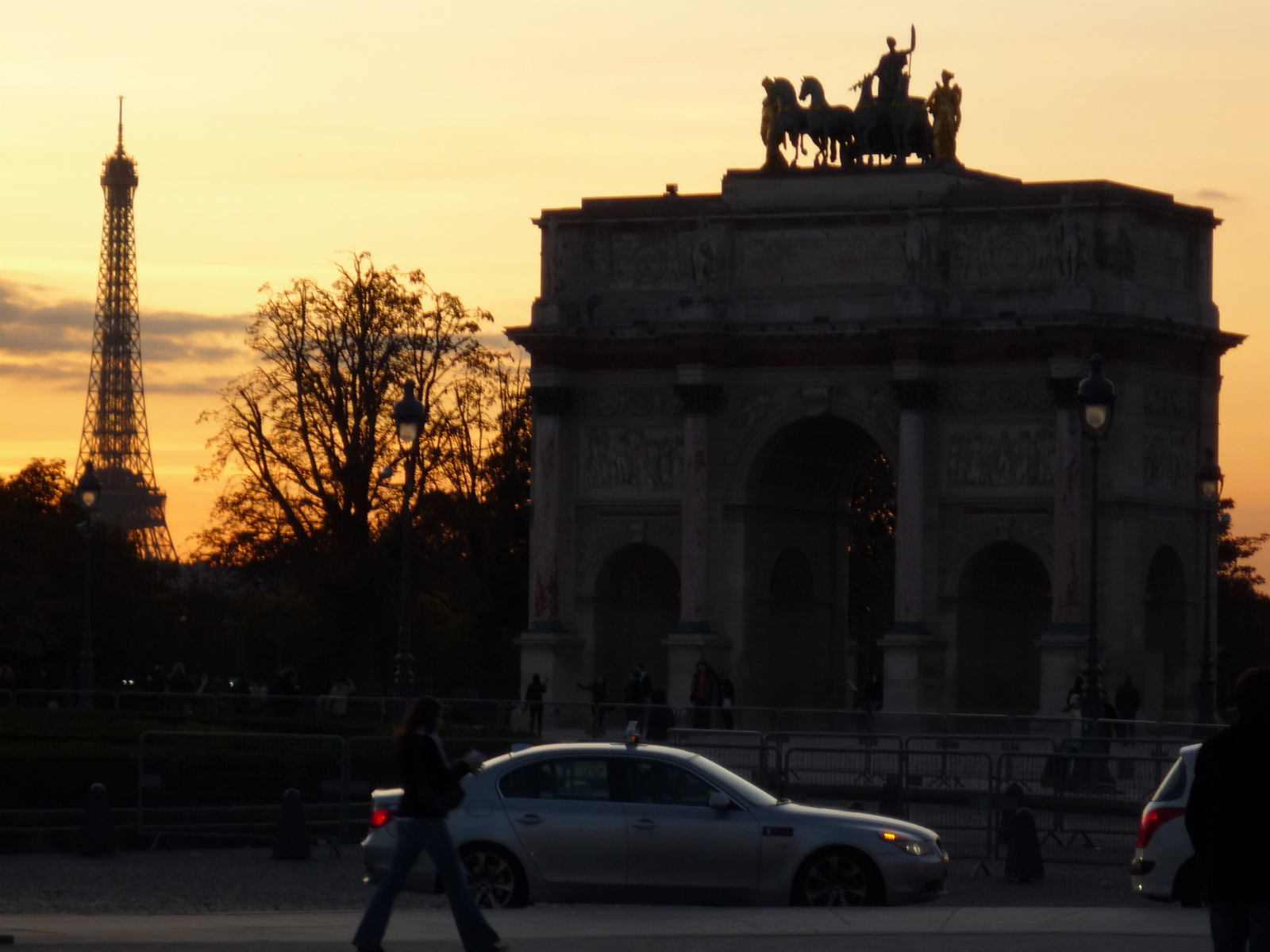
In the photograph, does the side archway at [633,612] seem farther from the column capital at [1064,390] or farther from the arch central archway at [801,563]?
the column capital at [1064,390]

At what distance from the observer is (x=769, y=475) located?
6550cm

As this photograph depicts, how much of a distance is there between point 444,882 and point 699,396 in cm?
4512

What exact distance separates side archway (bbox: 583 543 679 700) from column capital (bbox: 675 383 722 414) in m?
3.69

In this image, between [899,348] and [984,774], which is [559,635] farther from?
[984,774]

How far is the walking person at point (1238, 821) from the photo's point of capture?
14.8m

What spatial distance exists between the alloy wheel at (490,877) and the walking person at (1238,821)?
9.45 m

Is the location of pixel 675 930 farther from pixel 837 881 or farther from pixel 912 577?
pixel 912 577

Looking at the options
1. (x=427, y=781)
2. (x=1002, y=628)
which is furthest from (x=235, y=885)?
(x=1002, y=628)

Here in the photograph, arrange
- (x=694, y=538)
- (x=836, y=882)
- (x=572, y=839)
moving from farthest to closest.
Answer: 1. (x=694, y=538)
2. (x=836, y=882)
3. (x=572, y=839)

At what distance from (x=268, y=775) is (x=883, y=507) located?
6712 centimetres

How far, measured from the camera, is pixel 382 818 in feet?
78.8

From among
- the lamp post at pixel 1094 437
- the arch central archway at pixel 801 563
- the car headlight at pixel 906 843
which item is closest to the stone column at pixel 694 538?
the arch central archway at pixel 801 563

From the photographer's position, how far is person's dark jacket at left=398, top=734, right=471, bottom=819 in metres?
19.5

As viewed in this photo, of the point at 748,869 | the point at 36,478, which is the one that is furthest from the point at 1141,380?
the point at 36,478
